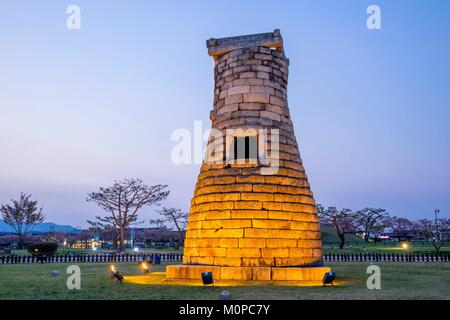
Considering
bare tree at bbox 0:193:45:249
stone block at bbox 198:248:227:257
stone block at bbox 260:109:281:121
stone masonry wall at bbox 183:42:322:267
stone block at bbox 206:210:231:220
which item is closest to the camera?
stone masonry wall at bbox 183:42:322:267

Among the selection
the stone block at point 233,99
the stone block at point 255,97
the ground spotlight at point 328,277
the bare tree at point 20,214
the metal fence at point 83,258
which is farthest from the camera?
the bare tree at point 20,214

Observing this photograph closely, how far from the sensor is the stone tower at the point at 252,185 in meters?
12.2

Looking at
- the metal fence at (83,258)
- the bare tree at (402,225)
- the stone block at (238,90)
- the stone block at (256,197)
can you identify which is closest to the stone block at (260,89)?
the stone block at (238,90)

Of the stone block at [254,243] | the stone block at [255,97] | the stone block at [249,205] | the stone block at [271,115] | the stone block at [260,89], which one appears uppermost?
the stone block at [260,89]

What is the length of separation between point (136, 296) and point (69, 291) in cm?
225

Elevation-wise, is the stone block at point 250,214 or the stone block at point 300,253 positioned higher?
the stone block at point 250,214

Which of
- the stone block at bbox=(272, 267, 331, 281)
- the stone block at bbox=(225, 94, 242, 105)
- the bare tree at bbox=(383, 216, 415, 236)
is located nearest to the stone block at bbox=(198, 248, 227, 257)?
the stone block at bbox=(272, 267, 331, 281)

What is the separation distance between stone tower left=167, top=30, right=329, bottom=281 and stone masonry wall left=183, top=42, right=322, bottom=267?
0.03 metres

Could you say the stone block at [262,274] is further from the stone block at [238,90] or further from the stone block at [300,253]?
the stone block at [238,90]

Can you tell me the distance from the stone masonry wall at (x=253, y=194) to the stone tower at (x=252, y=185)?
0.10 feet

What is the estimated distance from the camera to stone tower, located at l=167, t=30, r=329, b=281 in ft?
40.2

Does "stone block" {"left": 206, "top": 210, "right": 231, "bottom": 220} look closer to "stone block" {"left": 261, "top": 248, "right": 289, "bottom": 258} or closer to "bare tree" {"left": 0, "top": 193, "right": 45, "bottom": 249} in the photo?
"stone block" {"left": 261, "top": 248, "right": 289, "bottom": 258}

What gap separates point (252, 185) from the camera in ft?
41.9

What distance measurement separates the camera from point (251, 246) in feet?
40.1
